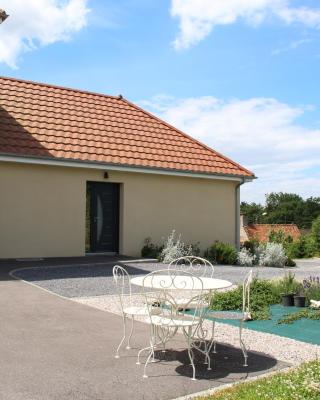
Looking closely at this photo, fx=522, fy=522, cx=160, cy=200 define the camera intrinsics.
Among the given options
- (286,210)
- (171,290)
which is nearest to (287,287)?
(171,290)

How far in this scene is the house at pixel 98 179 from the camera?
1518 cm

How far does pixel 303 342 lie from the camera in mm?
6676

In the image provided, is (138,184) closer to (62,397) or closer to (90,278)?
(90,278)

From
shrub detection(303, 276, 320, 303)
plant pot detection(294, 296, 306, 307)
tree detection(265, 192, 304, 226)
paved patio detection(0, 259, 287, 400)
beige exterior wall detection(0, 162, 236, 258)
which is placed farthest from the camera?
tree detection(265, 192, 304, 226)

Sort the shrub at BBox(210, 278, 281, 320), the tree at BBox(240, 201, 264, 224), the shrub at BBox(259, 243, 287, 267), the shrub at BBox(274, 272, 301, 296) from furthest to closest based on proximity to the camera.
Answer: the tree at BBox(240, 201, 264, 224)
the shrub at BBox(259, 243, 287, 267)
the shrub at BBox(274, 272, 301, 296)
the shrub at BBox(210, 278, 281, 320)

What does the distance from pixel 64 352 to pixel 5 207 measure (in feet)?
31.9

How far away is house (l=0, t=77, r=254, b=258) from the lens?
15180 mm

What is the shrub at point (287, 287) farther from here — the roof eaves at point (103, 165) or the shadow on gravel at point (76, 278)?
the roof eaves at point (103, 165)

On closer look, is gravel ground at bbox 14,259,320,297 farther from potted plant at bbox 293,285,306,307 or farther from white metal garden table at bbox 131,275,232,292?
white metal garden table at bbox 131,275,232,292

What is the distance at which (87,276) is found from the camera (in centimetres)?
1192

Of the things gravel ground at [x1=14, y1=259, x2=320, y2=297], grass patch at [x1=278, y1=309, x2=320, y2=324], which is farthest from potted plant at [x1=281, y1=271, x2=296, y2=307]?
gravel ground at [x1=14, y1=259, x2=320, y2=297]

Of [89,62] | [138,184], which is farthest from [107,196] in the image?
[89,62]

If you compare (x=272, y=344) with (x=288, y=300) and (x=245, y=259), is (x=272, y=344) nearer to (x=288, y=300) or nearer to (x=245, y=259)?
(x=288, y=300)

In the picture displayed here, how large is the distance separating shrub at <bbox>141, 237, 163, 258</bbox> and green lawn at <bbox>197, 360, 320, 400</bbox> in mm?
11482
